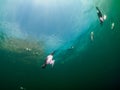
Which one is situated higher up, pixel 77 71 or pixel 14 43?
pixel 77 71

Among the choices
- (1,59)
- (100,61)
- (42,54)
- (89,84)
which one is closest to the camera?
(42,54)

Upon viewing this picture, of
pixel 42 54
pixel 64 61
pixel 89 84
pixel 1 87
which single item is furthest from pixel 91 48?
pixel 1 87

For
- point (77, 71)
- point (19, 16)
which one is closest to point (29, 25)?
point (19, 16)

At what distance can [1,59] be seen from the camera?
24688mm

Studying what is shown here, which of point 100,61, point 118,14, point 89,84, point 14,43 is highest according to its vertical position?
point 89,84

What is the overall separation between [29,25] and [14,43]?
2.94 metres

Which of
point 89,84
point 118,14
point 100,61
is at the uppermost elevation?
point 89,84

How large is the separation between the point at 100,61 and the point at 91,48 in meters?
5.73

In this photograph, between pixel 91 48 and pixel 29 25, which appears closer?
pixel 29 25

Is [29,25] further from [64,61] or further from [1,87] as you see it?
[1,87]

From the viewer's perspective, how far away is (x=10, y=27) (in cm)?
1623

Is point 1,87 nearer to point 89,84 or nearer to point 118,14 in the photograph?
point 89,84

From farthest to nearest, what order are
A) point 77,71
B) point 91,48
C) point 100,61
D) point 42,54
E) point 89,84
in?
1. point 89,84
2. point 77,71
3. point 100,61
4. point 91,48
5. point 42,54

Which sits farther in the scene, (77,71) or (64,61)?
(77,71)
